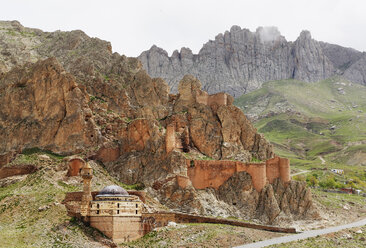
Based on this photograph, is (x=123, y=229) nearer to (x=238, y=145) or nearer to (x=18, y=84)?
(x=238, y=145)

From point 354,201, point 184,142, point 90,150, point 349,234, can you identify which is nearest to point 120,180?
point 90,150

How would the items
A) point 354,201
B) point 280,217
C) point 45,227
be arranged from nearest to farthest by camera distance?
point 45,227 → point 280,217 → point 354,201

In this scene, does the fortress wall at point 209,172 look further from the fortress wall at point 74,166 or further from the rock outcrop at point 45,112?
the rock outcrop at point 45,112

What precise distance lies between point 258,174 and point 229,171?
581cm

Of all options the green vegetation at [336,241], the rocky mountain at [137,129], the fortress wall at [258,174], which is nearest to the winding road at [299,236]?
the green vegetation at [336,241]

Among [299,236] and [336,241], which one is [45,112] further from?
[336,241]

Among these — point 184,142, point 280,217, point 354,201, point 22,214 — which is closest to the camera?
point 22,214

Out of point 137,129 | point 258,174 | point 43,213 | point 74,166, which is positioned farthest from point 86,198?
point 258,174

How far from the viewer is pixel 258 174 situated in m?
100

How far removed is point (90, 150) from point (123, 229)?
3208 cm

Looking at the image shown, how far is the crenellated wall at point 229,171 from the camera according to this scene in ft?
322

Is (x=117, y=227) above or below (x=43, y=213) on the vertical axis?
below

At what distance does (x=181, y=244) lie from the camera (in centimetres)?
7131

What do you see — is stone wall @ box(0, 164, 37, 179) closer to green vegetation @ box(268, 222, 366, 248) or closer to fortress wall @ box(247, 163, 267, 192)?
fortress wall @ box(247, 163, 267, 192)
